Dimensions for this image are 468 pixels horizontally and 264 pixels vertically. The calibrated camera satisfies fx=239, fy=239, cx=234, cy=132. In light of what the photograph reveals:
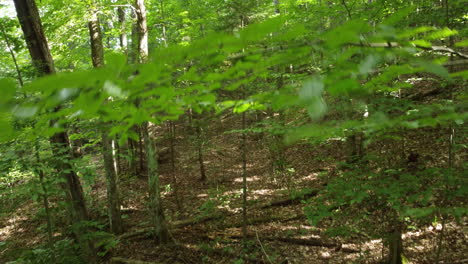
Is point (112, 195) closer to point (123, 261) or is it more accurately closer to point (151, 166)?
point (123, 261)

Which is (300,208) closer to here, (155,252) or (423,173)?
(155,252)

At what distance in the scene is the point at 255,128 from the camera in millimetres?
4766

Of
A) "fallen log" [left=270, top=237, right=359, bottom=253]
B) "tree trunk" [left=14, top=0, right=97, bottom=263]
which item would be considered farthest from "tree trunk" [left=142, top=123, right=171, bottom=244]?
"fallen log" [left=270, top=237, right=359, bottom=253]

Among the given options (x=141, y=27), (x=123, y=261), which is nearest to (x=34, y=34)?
(x=141, y=27)

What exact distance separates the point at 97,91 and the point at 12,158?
3735 millimetres

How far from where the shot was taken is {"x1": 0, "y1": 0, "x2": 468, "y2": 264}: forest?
3.19ft

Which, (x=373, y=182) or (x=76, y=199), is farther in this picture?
(x=76, y=199)

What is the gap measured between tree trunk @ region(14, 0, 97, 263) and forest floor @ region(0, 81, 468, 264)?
65cm

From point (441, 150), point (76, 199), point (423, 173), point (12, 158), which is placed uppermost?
point (12, 158)

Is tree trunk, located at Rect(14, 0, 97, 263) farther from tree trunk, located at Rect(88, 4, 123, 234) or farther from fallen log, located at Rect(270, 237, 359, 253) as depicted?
fallen log, located at Rect(270, 237, 359, 253)

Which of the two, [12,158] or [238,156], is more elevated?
[12,158]

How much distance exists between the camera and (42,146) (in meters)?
4.03

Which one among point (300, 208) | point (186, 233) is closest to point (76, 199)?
point (186, 233)

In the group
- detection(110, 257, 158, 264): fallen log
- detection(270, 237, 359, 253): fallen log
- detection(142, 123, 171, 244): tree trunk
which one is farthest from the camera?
detection(142, 123, 171, 244): tree trunk
